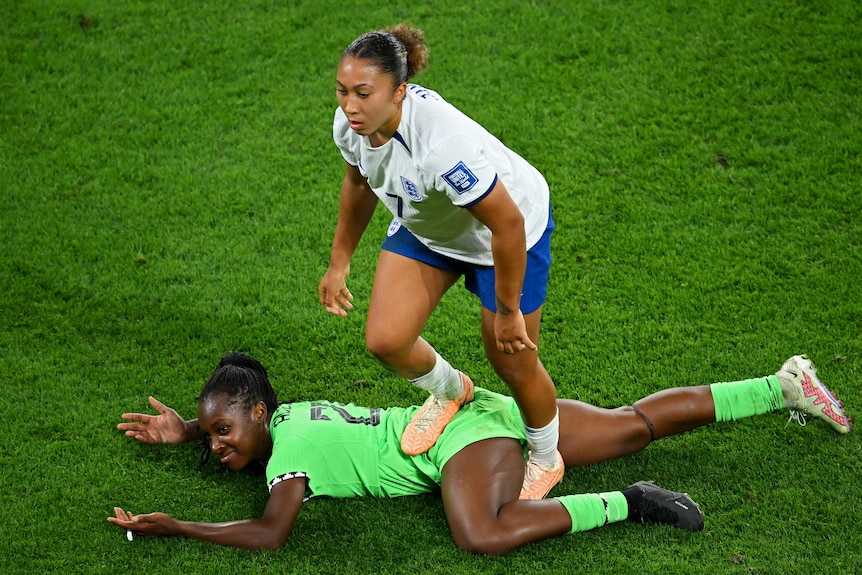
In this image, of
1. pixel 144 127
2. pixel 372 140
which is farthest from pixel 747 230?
→ pixel 144 127

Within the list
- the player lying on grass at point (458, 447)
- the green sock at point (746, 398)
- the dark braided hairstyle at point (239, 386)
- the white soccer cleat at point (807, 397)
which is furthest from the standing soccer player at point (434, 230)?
the white soccer cleat at point (807, 397)

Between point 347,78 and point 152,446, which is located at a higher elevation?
point 347,78

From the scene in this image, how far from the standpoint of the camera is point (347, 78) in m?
3.02

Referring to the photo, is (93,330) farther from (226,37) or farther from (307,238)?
(226,37)

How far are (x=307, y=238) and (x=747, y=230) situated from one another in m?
2.22

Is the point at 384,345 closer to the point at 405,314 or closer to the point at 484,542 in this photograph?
the point at 405,314

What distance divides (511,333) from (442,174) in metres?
0.58

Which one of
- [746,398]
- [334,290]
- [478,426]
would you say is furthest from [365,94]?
[746,398]

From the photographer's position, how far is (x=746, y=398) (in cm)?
396

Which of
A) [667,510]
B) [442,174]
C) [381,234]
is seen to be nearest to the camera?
[442,174]

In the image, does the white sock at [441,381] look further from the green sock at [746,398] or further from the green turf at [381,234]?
the green sock at [746,398]

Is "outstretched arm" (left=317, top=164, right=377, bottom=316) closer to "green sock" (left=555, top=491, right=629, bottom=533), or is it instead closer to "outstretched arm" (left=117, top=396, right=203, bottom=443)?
"outstretched arm" (left=117, top=396, right=203, bottom=443)

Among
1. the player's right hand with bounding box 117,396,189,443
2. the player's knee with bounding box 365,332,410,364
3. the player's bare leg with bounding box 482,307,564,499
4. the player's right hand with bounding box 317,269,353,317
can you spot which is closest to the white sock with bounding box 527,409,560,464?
the player's bare leg with bounding box 482,307,564,499

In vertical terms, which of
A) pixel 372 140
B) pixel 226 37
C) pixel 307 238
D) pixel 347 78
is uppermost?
pixel 347 78
